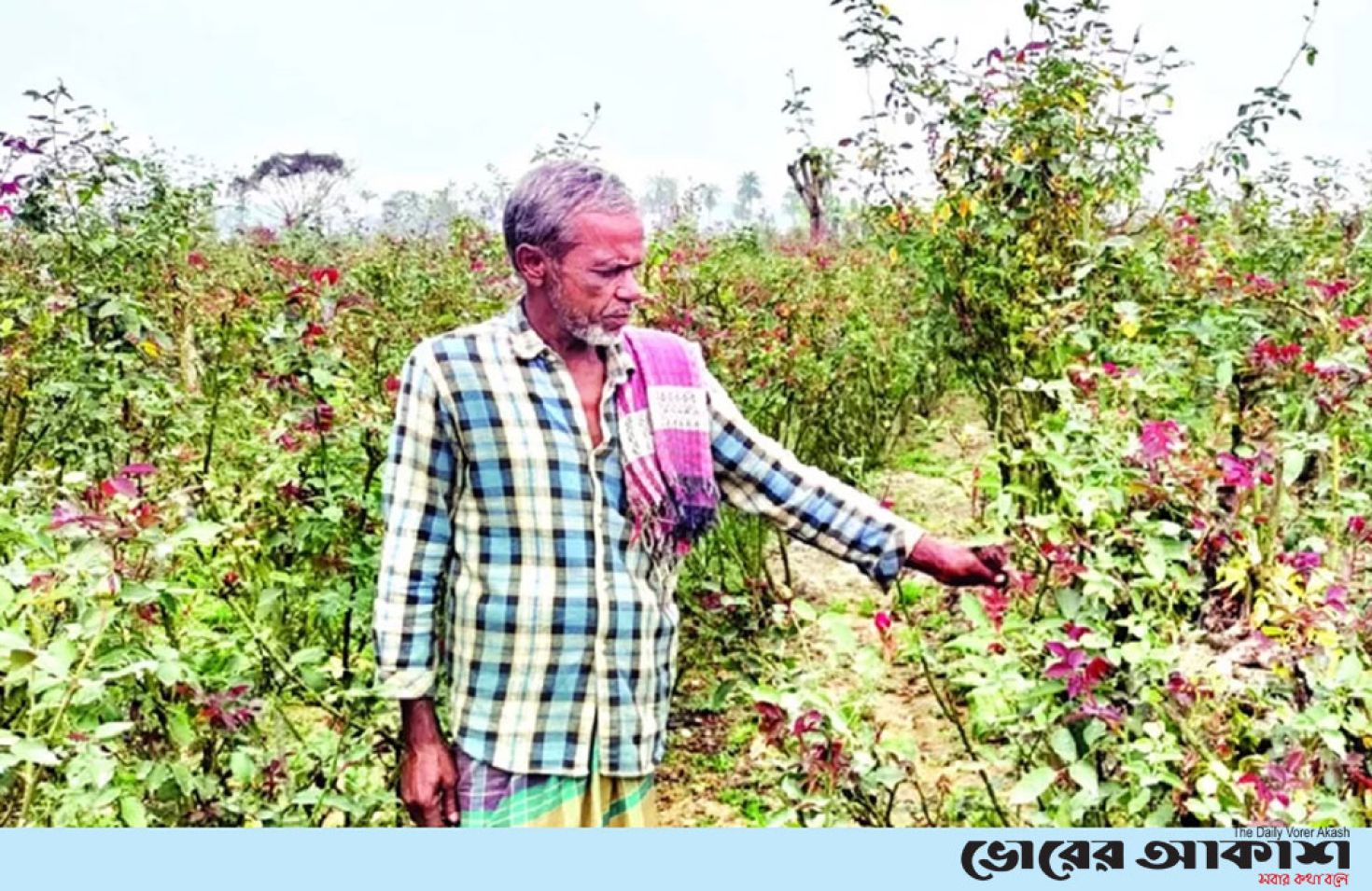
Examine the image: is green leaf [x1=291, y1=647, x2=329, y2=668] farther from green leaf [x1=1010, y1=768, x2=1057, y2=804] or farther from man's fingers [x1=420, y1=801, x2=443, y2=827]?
green leaf [x1=1010, y1=768, x2=1057, y2=804]

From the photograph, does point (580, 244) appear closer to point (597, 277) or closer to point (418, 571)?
point (597, 277)

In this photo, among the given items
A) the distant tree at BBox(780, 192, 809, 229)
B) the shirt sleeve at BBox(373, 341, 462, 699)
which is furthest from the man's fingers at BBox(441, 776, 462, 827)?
the distant tree at BBox(780, 192, 809, 229)

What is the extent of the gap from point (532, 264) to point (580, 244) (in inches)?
2.9

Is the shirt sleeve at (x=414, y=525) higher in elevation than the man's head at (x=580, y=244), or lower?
lower

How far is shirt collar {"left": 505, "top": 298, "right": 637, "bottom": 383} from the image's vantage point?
1.77 meters

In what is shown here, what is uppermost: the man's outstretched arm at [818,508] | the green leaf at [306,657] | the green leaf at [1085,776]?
the man's outstretched arm at [818,508]

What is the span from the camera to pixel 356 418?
2.41 meters

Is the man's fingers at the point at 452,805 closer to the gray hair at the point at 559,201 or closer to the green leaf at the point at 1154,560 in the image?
the gray hair at the point at 559,201

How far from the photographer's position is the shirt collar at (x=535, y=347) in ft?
5.81

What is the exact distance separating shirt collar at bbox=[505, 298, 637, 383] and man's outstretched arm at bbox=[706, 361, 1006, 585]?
0.14m

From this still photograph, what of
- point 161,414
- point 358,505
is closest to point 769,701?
point 358,505

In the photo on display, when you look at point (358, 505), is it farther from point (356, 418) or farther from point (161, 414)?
point (161, 414)

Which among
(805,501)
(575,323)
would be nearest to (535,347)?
(575,323)

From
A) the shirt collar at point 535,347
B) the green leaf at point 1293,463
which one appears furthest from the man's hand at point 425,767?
the green leaf at point 1293,463
